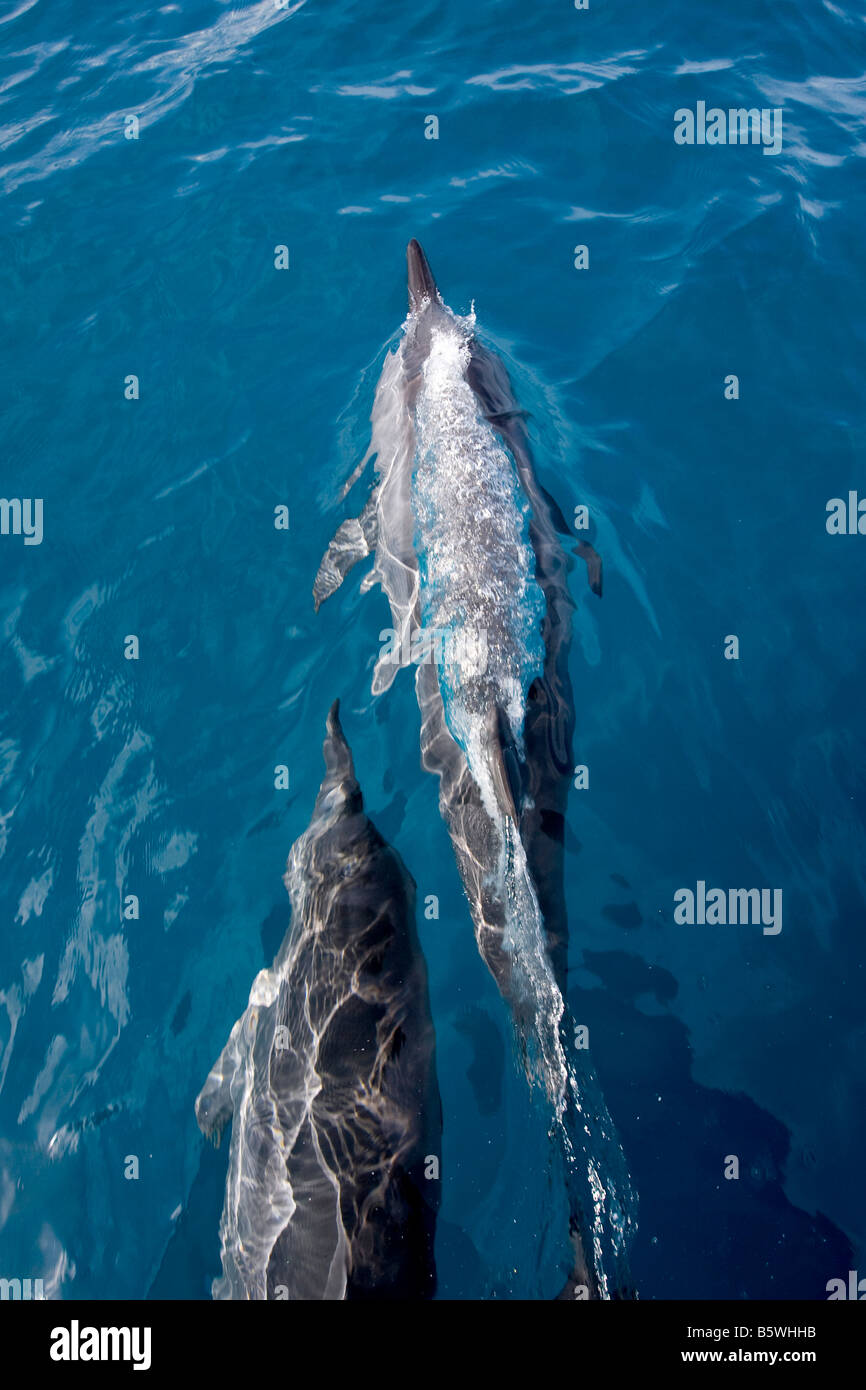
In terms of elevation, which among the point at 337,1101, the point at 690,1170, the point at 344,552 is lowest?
the point at 690,1170

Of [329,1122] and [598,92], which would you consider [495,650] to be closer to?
[329,1122]

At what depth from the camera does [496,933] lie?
237 inches

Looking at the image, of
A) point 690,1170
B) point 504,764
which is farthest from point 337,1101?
point 690,1170

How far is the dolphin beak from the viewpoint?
9.38 m

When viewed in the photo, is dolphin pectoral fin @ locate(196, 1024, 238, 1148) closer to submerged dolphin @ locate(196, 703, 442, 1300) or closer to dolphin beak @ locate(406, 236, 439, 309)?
submerged dolphin @ locate(196, 703, 442, 1300)

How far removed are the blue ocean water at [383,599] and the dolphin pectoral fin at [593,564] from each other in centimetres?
44

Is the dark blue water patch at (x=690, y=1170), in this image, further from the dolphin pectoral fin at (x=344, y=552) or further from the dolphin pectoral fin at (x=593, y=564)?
the dolphin pectoral fin at (x=344, y=552)

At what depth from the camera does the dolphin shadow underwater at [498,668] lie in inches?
226

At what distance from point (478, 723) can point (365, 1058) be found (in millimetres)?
2289

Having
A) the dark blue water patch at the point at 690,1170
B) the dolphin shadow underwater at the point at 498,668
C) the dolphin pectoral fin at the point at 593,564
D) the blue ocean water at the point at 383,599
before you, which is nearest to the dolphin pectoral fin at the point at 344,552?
the dolphin shadow underwater at the point at 498,668

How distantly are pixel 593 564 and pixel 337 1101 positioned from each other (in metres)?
4.74

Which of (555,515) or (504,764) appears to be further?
(555,515)

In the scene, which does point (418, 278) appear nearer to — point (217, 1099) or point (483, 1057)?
point (483, 1057)

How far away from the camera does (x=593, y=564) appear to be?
7754 millimetres
